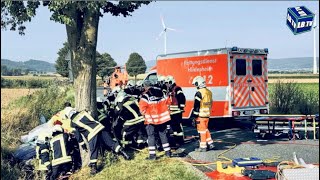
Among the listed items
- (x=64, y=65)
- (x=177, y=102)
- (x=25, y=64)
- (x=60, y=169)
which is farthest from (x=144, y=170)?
→ (x=64, y=65)

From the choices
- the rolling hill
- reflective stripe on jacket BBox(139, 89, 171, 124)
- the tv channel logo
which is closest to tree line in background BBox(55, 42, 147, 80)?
the rolling hill

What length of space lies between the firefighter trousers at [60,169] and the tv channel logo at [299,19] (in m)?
5.54

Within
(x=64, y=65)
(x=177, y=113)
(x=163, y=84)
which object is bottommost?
(x=177, y=113)

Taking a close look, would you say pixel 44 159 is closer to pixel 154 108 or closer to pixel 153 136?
pixel 153 136

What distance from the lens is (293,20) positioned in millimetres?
9375

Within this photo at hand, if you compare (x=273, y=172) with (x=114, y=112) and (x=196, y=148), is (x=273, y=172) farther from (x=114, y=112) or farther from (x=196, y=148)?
(x=114, y=112)

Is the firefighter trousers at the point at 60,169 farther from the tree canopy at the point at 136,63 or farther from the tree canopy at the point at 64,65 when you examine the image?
the tree canopy at the point at 136,63

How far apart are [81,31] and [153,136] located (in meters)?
2.50

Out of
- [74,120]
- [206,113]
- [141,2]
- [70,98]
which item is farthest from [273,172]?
[70,98]

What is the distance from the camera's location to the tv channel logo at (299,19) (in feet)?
30.0

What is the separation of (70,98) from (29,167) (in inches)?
304

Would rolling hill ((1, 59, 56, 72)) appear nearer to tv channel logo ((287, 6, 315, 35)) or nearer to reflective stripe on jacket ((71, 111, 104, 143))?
reflective stripe on jacket ((71, 111, 104, 143))

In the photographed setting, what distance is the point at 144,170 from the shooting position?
753 centimetres

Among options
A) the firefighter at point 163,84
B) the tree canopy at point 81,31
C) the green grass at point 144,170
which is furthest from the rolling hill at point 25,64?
the firefighter at point 163,84
